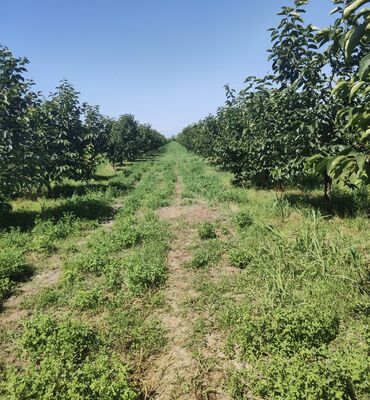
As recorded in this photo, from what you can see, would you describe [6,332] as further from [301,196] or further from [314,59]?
[301,196]

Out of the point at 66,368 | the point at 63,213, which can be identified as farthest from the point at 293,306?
the point at 63,213

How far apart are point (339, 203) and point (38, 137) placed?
1223cm

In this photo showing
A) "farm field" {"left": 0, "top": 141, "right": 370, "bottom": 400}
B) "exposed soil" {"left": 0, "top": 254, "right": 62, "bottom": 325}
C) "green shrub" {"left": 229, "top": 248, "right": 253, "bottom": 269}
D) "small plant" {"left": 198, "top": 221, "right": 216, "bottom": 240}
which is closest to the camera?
"farm field" {"left": 0, "top": 141, "right": 370, "bottom": 400}

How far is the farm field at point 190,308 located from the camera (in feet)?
11.9

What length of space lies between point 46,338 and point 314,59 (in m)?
8.52

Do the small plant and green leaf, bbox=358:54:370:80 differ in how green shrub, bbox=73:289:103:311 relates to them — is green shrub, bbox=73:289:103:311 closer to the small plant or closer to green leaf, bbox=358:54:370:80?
the small plant

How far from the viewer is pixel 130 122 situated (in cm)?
3778

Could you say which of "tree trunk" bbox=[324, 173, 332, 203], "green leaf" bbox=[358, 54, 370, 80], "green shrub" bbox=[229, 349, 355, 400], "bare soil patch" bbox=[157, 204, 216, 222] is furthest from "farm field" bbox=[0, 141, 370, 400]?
"green leaf" bbox=[358, 54, 370, 80]

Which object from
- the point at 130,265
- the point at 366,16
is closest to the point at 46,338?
the point at 130,265

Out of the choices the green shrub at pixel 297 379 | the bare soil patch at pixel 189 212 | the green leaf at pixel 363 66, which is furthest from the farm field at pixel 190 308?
the green leaf at pixel 363 66

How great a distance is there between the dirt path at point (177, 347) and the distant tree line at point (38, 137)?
5.81m

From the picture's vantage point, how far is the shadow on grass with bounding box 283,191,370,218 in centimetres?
891

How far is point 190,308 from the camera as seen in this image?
541cm

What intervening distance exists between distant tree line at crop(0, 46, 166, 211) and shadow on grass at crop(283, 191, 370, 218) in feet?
29.6
